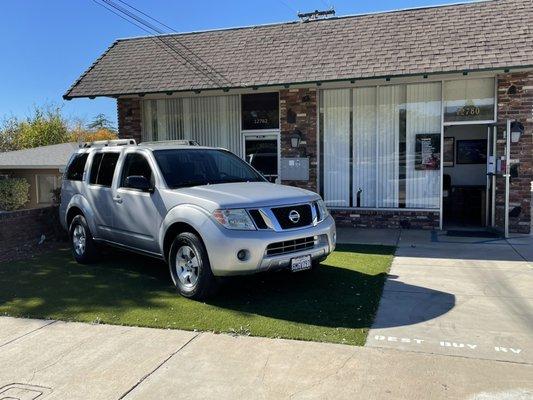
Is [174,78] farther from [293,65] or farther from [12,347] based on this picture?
[12,347]

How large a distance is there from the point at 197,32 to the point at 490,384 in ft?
40.8

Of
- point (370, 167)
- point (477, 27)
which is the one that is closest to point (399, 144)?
point (370, 167)

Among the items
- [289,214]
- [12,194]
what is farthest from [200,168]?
[12,194]

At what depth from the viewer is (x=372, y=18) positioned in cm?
1219

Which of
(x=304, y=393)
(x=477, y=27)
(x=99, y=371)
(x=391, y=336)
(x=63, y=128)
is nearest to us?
(x=304, y=393)

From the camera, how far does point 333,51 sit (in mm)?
11375

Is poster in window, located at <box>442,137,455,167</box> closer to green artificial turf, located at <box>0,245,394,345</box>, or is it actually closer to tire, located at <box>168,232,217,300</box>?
green artificial turf, located at <box>0,245,394,345</box>

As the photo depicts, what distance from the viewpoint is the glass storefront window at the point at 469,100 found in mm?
10758

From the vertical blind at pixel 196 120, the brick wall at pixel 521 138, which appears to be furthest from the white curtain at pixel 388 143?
the vertical blind at pixel 196 120

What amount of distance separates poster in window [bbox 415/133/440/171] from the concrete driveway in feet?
8.55

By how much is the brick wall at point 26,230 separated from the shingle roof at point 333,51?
3.63 metres

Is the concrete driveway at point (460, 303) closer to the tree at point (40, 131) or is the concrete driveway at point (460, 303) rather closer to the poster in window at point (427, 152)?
the poster in window at point (427, 152)

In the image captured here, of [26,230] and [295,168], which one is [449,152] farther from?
[26,230]

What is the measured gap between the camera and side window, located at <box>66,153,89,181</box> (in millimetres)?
8492
